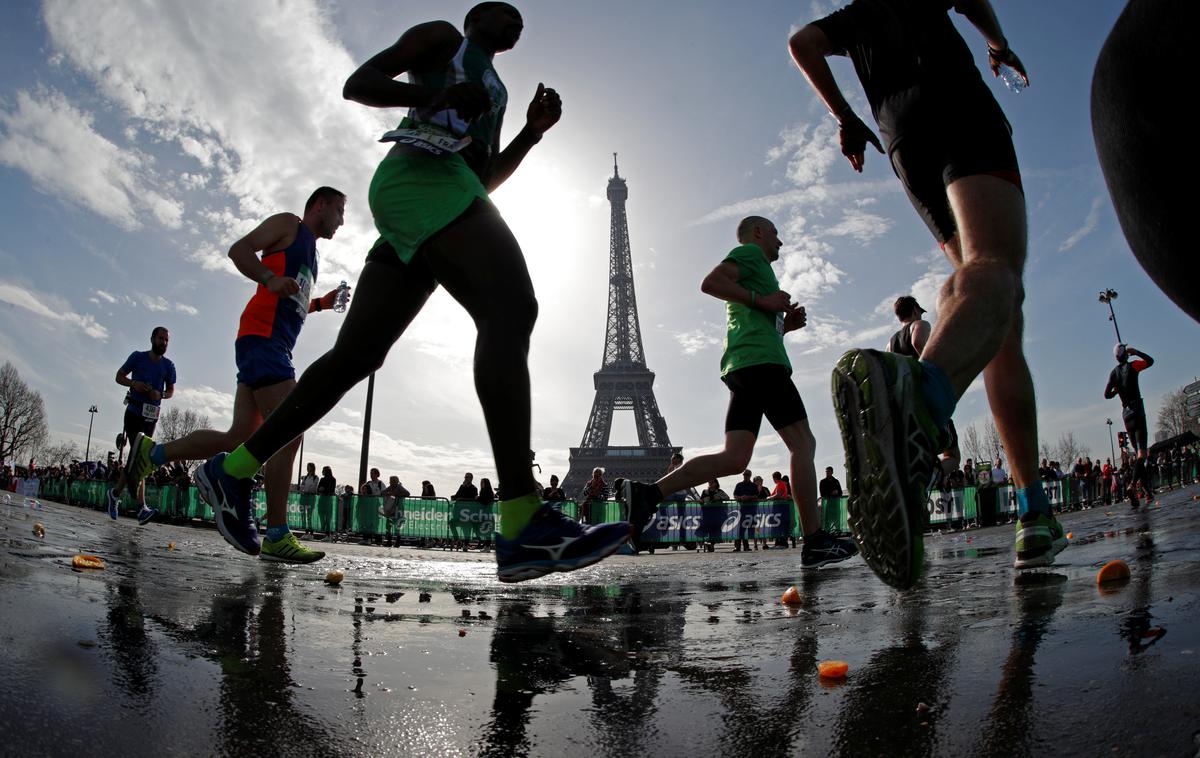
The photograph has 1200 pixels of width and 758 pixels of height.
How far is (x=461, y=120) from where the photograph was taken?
2.40 meters

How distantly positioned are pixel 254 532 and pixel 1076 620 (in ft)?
9.67

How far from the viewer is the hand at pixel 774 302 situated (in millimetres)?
4500

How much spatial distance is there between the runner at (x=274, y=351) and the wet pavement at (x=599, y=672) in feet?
5.50

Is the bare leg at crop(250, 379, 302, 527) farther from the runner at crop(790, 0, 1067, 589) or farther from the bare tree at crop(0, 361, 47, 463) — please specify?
the bare tree at crop(0, 361, 47, 463)

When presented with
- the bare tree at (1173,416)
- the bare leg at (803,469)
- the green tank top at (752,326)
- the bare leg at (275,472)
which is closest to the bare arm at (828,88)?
the green tank top at (752,326)

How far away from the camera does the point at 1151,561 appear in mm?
2533

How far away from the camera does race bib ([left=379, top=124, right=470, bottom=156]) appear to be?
2.37m

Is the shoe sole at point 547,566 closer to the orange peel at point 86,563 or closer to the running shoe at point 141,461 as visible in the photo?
the orange peel at point 86,563

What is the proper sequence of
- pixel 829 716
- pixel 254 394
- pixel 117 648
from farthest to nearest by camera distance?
pixel 254 394
pixel 117 648
pixel 829 716

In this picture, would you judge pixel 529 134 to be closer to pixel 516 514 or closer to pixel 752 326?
pixel 516 514

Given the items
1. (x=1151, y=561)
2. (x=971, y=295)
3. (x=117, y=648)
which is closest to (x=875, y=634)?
(x=971, y=295)

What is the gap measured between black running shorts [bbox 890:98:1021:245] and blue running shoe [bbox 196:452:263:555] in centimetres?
285

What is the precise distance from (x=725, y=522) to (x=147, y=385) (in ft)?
38.0

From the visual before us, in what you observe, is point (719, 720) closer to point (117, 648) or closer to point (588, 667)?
point (588, 667)
